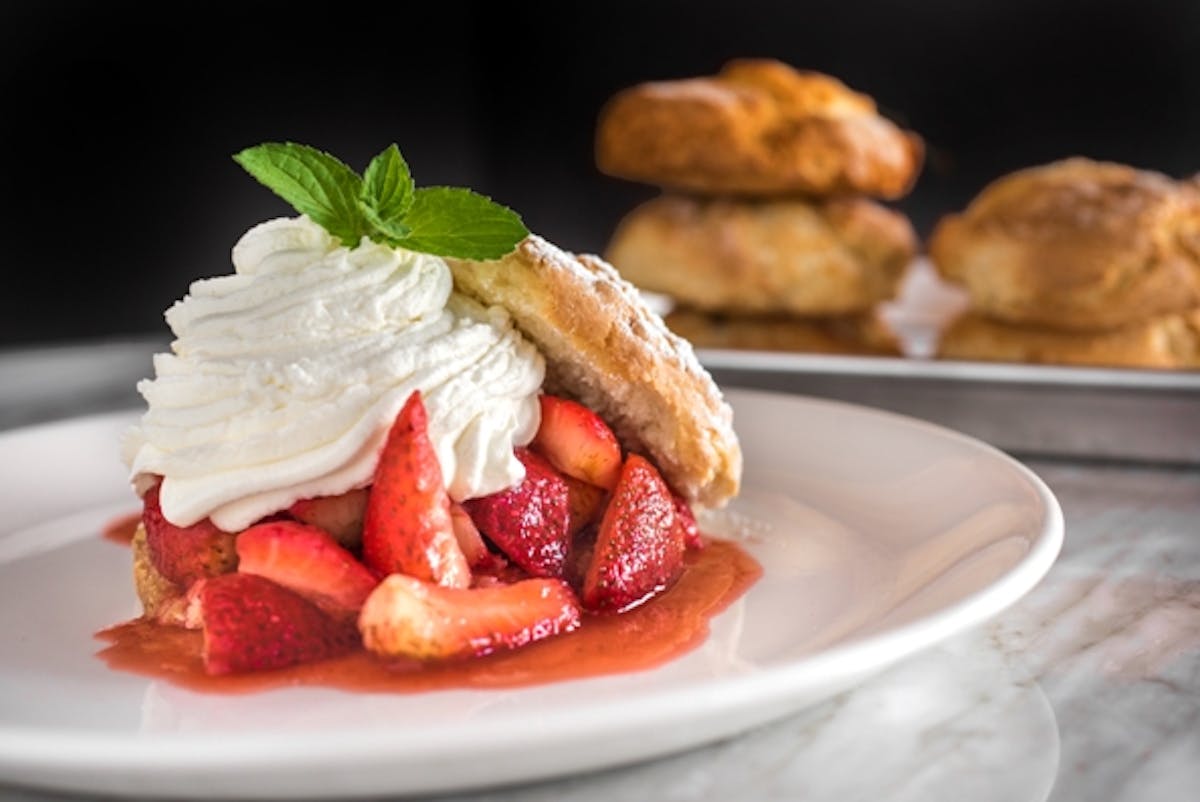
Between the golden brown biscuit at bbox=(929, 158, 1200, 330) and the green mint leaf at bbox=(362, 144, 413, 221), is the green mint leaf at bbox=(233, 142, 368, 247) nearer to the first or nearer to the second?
the green mint leaf at bbox=(362, 144, 413, 221)

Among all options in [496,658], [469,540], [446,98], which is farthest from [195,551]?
[446,98]

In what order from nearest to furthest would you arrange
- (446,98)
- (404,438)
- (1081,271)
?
1. (404,438)
2. (1081,271)
3. (446,98)

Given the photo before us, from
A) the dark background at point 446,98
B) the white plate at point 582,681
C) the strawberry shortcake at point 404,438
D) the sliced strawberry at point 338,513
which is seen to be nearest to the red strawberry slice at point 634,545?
the strawberry shortcake at point 404,438

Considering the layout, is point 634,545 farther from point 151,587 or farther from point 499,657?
point 151,587

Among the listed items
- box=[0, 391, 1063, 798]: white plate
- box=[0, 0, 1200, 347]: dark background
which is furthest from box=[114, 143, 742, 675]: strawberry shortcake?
box=[0, 0, 1200, 347]: dark background

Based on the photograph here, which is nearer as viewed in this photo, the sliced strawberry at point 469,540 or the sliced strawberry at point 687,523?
the sliced strawberry at point 469,540

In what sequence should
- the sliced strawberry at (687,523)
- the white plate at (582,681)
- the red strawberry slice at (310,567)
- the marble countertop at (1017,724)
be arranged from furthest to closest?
the sliced strawberry at (687,523), the red strawberry slice at (310,567), the marble countertop at (1017,724), the white plate at (582,681)

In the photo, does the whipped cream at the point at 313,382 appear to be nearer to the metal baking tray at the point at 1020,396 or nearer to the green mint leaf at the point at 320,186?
the green mint leaf at the point at 320,186
